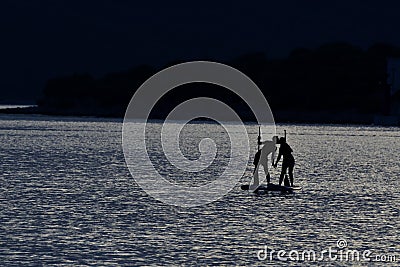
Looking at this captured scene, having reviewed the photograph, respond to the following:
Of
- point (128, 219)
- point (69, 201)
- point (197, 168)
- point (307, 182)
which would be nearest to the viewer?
point (128, 219)

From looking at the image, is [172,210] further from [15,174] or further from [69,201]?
[15,174]

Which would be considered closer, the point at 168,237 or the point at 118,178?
the point at 168,237

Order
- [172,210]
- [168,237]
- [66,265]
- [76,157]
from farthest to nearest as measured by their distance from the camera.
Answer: [76,157] → [172,210] → [168,237] → [66,265]

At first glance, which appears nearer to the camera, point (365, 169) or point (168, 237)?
point (168, 237)

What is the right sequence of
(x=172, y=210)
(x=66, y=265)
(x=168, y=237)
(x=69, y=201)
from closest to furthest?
(x=66, y=265) → (x=168, y=237) → (x=172, y=210) → (x=69, y=201)

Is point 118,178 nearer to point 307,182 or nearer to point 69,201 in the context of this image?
point 307,182

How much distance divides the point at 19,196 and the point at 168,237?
48.2ft

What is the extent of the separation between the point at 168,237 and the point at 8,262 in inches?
277

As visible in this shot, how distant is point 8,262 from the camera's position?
29297mm

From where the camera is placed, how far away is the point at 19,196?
47094 mm

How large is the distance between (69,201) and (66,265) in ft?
54.7

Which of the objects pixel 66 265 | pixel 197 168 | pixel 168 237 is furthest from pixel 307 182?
pixel 66 265

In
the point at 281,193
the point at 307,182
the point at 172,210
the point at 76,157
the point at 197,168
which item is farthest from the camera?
the point at 76,157

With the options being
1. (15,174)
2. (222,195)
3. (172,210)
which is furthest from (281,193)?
(15,174)
